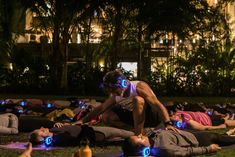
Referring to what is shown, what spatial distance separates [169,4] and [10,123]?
30.1 feet

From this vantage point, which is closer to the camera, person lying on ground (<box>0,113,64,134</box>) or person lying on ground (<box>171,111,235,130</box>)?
person lying on ground (<box>0,113,64,134</box>)

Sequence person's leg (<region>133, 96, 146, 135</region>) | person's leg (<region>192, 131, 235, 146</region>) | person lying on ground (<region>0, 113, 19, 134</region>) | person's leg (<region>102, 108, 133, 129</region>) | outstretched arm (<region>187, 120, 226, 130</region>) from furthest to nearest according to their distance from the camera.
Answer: outstretched arm (<region>187, 120, 226, 130</region>) < person lying on ground (<region>0, 113, 19, 134</region>) < person's leg (<region>102, 108, 133, 129</region>) < person's leg (<region>133, 96, 146, 135</region>) < person's leg (<region>192, 131, 235, 146</region>)

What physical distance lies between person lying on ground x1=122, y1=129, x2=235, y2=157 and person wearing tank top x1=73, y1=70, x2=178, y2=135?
0.78 feet

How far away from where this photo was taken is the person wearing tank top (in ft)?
21.4

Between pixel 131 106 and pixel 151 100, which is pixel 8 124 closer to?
pixel 131 106

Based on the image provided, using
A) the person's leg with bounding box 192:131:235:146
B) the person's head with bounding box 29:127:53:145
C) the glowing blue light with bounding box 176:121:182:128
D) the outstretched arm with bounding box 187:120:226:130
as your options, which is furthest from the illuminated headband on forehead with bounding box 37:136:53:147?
the outstretched arm with bounding box 187:120:226:130

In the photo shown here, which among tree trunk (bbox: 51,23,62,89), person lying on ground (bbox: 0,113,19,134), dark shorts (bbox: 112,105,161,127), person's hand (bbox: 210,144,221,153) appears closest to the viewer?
person's hand (bbox: 210,144,221,153)

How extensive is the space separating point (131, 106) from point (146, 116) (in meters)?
0.26

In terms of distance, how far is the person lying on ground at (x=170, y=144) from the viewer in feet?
18.7

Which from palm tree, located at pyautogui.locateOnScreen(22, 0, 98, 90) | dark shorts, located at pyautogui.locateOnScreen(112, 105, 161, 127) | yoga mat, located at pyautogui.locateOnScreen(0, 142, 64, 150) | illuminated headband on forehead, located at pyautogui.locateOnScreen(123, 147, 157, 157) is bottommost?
yoga mat, located at pyautogui.locateOnScreen(0, 142, 64, 150)

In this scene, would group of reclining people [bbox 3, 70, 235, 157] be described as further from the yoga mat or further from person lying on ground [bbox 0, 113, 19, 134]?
person lying on ground [bbox 0, 113, 19, 134]

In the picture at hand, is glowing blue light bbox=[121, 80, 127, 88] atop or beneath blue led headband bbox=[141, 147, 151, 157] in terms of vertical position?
atop

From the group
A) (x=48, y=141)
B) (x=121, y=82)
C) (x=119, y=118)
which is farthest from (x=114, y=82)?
(x=48, y=141)

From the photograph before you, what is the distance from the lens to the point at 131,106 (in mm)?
7039
